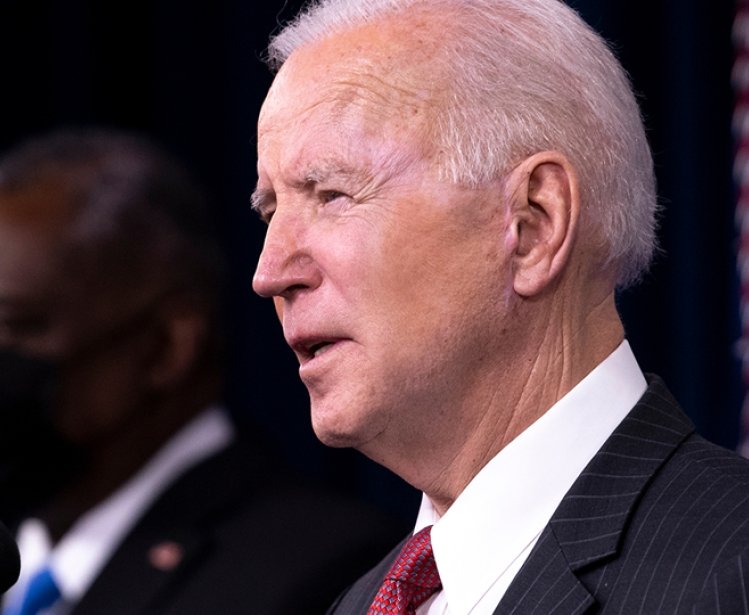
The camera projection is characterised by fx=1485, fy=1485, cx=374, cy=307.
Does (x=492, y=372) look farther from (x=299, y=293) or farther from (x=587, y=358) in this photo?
(x=299, y=293)

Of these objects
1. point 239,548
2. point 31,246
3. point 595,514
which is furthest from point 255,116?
point 595,514

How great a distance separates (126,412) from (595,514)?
146 centimetres

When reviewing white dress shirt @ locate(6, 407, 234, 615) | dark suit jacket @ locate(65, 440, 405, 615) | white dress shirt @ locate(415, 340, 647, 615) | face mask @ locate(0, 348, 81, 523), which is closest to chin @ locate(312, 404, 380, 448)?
white dress shirt @ locate(415, 340, 647, 615)

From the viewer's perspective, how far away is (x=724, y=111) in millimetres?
2691

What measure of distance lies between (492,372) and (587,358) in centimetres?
11

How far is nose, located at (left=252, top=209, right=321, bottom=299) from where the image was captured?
64.8 inches

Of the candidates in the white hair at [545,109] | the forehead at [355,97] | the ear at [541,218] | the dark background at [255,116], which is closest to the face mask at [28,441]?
the dark background at [255,116]

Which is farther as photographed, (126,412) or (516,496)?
(126,412)

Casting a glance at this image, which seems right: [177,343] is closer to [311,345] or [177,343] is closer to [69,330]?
[69,330]

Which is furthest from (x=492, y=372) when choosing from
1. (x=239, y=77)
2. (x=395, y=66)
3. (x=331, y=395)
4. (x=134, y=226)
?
(x=239, y=77)

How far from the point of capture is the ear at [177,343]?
282cm

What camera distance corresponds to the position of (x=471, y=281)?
5.30 feet

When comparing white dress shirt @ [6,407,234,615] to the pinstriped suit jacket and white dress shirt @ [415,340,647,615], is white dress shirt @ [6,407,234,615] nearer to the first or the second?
white dress shirt @ [415,340,647,615]

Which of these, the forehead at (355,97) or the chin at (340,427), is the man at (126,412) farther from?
the forehead at (355,97)
